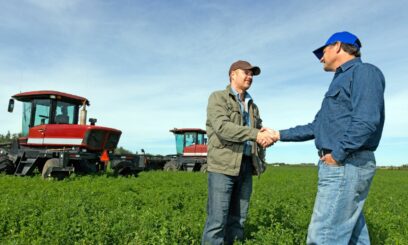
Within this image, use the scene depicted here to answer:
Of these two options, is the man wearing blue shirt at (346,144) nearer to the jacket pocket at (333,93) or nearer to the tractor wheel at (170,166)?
the jacket pocket at (333,93)

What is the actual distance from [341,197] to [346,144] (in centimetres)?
40

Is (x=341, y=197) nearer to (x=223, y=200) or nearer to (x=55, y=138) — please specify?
(x=223, y=200)

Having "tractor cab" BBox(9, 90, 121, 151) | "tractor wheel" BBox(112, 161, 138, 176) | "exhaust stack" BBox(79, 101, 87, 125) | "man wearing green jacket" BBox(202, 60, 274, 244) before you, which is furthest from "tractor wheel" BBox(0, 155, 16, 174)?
"man wearing green jacket" BBox(202, 60, 274, 244)

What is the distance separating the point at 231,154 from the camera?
3.88 metres

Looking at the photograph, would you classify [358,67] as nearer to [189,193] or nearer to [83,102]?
[189,193]

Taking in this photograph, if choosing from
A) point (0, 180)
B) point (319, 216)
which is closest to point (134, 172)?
point (0, 180)

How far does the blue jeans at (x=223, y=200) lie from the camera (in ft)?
12.7

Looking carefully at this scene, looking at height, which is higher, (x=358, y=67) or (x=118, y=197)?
(x=358, y=67)

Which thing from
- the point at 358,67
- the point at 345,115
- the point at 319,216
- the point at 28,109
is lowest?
the point at 319,216

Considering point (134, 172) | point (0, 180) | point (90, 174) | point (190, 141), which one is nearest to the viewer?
point (0, 180)

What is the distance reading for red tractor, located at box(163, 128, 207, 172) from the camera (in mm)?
24616

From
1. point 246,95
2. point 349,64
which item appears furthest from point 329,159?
point 246,95

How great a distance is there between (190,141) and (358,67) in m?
23.0

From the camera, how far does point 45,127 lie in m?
13.5
